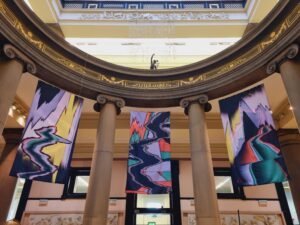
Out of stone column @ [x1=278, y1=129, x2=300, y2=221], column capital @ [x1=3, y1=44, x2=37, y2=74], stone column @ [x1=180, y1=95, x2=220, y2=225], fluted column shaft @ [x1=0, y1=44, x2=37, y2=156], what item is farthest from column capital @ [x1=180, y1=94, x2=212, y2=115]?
fluted column shaft @ [x1=0, y1=44, x2=37, y2=156]

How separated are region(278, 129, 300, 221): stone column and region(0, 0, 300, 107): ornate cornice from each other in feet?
9.85

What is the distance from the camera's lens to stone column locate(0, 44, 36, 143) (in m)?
4.88

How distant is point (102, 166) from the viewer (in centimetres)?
591

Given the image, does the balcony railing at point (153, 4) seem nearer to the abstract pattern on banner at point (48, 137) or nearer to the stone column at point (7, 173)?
the abstract pattern on banner at point (48, 137)

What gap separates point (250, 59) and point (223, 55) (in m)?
0.93

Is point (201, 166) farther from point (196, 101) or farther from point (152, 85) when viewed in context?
point (152, 85)

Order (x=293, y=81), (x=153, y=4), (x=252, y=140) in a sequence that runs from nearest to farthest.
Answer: (x=293, y=81) < (x=252, y=140) < (x=153, y=4)

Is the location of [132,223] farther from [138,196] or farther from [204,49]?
[204,49]

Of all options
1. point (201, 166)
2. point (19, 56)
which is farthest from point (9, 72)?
point (201, 166)

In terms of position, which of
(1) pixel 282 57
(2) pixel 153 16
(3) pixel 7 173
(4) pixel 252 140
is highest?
(2) pixel 153 16

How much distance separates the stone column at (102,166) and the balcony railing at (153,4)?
5.36m

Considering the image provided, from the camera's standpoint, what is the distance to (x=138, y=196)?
32.1 ft

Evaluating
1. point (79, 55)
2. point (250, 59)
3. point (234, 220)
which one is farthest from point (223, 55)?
point (234, 220)

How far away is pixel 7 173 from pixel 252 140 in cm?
817
